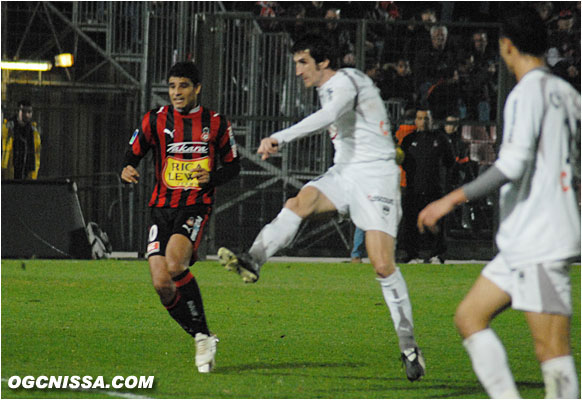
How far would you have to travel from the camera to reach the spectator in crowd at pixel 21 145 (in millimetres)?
16906

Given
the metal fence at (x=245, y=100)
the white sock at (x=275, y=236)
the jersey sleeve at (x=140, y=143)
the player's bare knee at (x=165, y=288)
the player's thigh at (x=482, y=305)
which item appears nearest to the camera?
the player's thigh at (x=482, y=305)

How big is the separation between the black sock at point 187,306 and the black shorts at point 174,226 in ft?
0.72

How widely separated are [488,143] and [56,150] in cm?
667

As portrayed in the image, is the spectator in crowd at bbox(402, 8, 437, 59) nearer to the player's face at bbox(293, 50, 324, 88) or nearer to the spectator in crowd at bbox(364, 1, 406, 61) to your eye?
the spectator in crowd at bbox(364, 1, 406, 61)

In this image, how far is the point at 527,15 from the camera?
480cm

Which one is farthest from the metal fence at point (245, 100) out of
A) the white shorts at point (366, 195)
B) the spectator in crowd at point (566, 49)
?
the white shorts at point (366, 195)

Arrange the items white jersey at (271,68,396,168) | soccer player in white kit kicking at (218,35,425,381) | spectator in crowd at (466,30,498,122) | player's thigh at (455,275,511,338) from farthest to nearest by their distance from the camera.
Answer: spectator in crowd at (466,30,498,122) → white jersey at (271,68,396,168) → soccer player in white kit kicking at (218,35,425,381) → player's thigh at (455,275,511,338)

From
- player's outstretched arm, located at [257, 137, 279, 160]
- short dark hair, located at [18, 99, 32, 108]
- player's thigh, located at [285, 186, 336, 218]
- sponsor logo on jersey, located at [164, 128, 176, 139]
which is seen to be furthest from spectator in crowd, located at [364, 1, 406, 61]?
player's outstretched arm, located at [257, 137, 279, 160]

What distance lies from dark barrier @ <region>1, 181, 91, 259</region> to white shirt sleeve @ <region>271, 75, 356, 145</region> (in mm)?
9285

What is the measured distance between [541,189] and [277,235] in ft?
8.01

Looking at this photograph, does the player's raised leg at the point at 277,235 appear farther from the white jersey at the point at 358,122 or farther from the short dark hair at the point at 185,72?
the short dark hair at the point at 185,72

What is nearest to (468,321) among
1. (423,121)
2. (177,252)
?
(177,252)

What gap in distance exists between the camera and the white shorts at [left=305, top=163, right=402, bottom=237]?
23.1 feet

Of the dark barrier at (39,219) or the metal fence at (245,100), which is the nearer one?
the dark barrier at (39,219)
